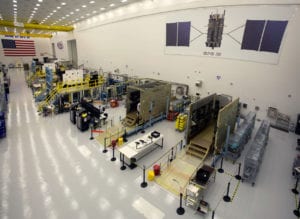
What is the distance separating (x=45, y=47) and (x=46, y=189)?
40992mm

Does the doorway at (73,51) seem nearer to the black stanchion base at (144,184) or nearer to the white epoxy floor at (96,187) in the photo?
the white epoxy floor at (96,187)

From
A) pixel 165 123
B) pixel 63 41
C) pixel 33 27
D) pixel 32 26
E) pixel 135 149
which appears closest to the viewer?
pixel 135 149

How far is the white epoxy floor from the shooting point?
492 centimetres

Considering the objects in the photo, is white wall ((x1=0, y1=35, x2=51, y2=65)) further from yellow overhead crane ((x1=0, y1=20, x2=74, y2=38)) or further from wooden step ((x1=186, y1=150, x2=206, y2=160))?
wooden step ((x1=186, y1=150, x2=206, y2=160))

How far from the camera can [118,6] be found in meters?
17.0

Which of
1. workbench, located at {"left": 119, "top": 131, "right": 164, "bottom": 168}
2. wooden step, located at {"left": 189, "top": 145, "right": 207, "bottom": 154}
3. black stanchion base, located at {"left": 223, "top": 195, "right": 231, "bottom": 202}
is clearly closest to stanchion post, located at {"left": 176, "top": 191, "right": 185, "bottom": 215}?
black stanchion base, located at {"left": 223, "top": 195, "right": 231, "bottom": 202}

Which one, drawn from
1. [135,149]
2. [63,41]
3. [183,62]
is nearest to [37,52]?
[63,41]

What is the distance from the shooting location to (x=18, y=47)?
113ft

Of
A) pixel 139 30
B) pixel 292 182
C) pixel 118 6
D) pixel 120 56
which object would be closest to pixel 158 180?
pixel 292 182

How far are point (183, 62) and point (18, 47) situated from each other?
36.2 m

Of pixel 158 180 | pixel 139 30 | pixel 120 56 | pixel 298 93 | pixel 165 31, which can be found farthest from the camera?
pixel 120 56

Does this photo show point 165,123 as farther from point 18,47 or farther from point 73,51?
point 18,47

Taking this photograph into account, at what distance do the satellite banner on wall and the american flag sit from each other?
34.5m

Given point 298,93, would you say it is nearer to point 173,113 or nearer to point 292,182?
point 292,182
